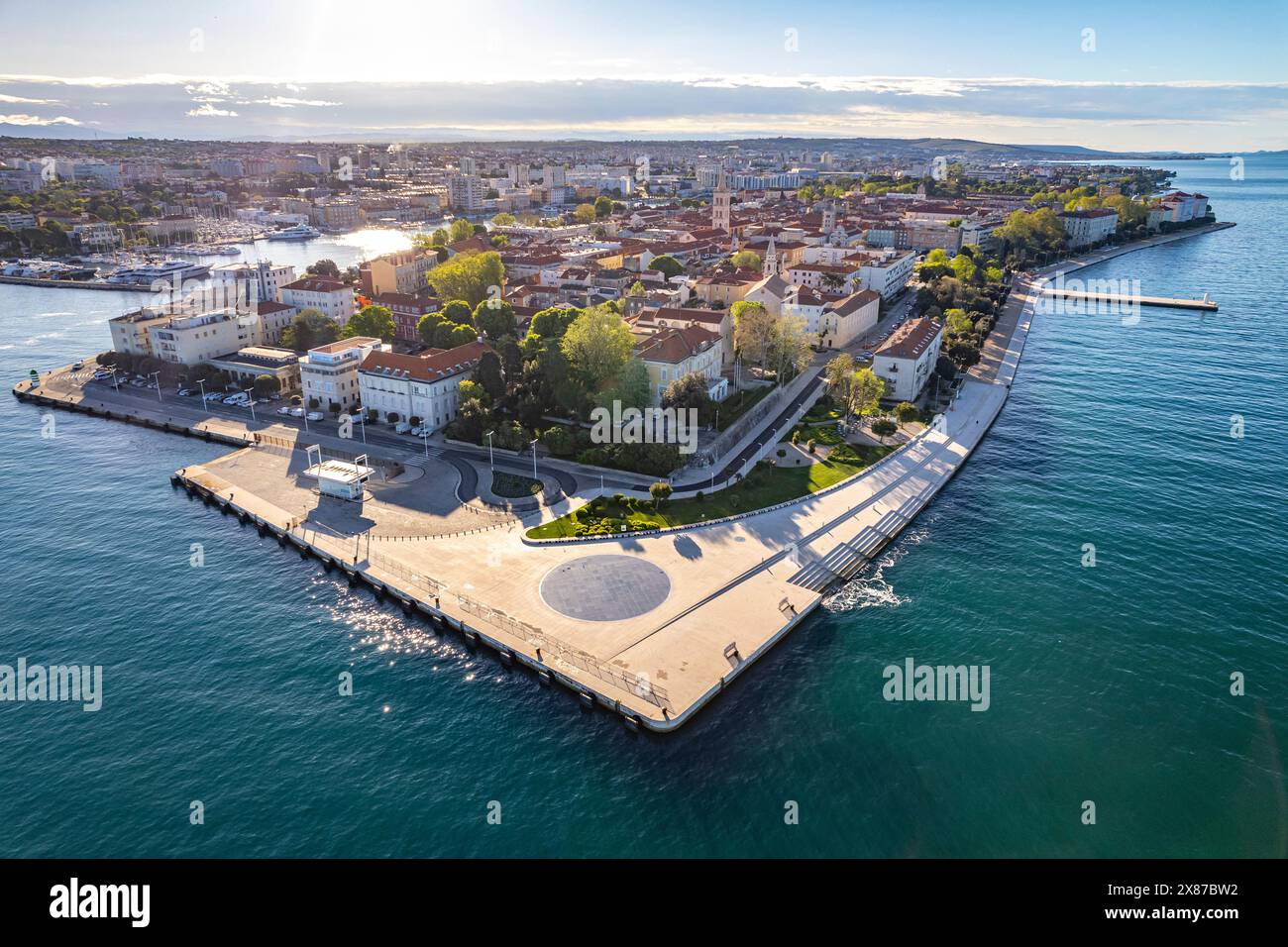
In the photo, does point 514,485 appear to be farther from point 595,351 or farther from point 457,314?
point 457,314

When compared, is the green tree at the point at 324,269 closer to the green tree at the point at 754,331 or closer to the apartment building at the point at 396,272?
the apartment building at the point at 396,272

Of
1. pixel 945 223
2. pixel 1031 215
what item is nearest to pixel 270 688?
pixel 945 223

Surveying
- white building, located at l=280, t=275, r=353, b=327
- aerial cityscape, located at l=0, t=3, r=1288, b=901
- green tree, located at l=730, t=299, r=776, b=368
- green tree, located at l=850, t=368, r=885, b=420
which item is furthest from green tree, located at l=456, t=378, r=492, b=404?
white building, located at l=280, t=275, r=353, b=327

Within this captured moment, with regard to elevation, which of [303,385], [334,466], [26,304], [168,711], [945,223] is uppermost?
[945,223]

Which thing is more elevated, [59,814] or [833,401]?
[833,401]
